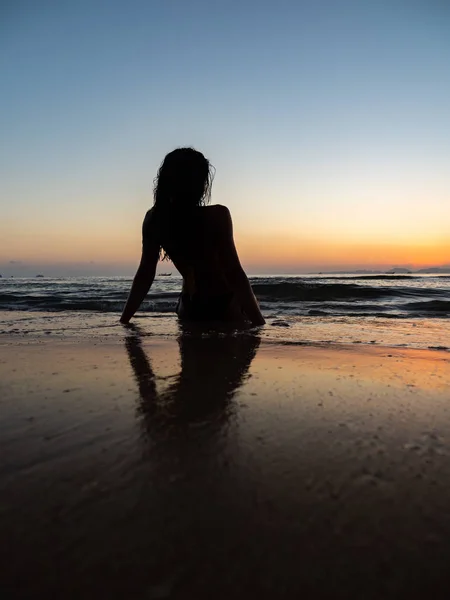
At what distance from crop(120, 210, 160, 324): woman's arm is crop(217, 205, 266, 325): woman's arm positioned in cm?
58

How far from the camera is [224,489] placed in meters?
0.79

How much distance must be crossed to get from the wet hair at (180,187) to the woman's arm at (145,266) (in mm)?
247

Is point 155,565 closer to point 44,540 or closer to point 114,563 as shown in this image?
point 114,563

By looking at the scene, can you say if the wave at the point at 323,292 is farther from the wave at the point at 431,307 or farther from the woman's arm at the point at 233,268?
the woman's arm at the point at 233,268

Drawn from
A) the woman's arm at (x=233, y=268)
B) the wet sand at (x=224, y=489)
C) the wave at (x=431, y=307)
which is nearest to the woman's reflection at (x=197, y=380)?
the wet sand at (x=224, y=489)

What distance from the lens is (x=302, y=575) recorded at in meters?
0.57

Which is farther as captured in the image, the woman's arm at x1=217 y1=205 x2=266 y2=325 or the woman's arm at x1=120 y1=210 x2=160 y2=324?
the woman's arm at x1=120 y1=210 x2=160 y2=324

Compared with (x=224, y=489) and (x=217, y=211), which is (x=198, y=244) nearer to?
(x=217, y=211)

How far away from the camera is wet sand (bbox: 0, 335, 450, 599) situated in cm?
57

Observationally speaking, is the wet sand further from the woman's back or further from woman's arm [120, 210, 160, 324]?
woman's arm [120, 210, 160, 324]

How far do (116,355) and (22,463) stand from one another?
133 cm

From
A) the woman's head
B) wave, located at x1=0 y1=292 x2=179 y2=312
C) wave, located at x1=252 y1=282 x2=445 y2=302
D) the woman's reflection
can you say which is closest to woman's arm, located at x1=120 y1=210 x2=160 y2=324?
the woman's head

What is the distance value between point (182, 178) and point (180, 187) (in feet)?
0.22

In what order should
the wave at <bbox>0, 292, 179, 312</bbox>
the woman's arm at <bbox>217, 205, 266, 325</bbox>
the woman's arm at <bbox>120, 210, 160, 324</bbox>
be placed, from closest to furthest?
the woman's arm at <bbox>217, 205, 266, 325</bbox> < the woman's arm at <bbox>120, 210, 160, 324</bbox> < the wave at <bbox>0, 292, 179, 312</bbox>
